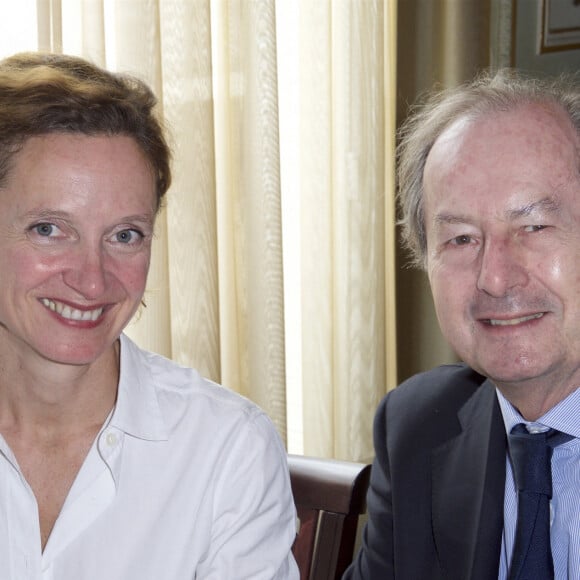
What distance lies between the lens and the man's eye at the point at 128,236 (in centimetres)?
149

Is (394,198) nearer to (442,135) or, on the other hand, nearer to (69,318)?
(442,135)

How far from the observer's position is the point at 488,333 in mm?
1494

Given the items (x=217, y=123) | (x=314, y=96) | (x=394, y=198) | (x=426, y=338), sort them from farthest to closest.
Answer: (x=426, y=338) → (x=394, y=198) → (x=314, y=96) → (x=217, y=123)

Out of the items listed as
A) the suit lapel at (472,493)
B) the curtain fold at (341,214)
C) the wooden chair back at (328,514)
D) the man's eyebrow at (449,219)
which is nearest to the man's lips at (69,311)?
the wooden chair back at (328,514)

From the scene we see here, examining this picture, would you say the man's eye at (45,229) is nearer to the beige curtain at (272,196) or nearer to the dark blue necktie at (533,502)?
the beige curtain at (272,196)

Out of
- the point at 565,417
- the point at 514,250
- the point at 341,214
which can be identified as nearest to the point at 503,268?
the point at 514,250

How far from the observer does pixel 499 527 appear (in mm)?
1556

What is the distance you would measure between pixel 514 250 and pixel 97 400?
738mm

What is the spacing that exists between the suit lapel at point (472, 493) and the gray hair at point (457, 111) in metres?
0.33

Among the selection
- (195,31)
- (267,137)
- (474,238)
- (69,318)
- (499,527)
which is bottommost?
(499,527)

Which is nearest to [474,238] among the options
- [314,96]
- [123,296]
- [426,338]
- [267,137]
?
[123,296]

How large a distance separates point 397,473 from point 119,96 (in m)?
0.81

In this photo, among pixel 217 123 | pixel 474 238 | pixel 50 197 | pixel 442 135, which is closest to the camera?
pixel 50 197

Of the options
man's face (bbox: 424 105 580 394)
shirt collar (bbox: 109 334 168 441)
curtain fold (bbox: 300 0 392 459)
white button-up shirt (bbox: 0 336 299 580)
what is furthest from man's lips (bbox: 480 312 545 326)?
curtain fold (bbox: 300 0 392 459)
